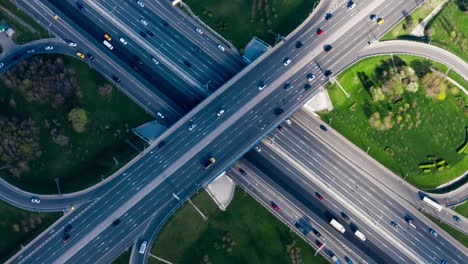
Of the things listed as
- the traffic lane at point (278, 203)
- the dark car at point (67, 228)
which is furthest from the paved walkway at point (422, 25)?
the dark car at point (67, 228)

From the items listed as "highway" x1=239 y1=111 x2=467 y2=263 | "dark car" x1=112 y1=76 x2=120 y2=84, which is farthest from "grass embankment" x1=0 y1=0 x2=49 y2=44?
"highway" x1=239 y1=111 x2=467 y2=263

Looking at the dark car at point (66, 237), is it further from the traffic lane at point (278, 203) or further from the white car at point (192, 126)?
the traffic lane at point (278, 203)

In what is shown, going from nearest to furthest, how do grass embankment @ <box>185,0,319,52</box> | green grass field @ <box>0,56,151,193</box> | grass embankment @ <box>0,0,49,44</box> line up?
1. green grass field @ <box>0,56,151,193</box>
2. grass embankment @ <box>0,0,49,44</box>
3. grass embankment @ <box>185,0,319,52</box>

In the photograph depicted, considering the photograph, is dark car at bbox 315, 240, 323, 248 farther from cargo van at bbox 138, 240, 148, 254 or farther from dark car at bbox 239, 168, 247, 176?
cargo van at bbox 138, 240, 148, 254

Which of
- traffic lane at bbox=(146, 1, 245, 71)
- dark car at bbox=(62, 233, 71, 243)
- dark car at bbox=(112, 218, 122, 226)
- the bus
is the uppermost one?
traffic lane at bbox=(146, 1, 245, 71)

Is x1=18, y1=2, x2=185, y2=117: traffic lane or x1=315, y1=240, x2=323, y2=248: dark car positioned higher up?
x1=18, y1=2, x2=185, y2=117: traffic lane

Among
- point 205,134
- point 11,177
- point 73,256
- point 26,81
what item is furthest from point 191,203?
point 26,81

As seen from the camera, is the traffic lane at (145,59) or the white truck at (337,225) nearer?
the white truck at (337,225)

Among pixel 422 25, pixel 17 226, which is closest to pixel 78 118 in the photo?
pixel 17 226
